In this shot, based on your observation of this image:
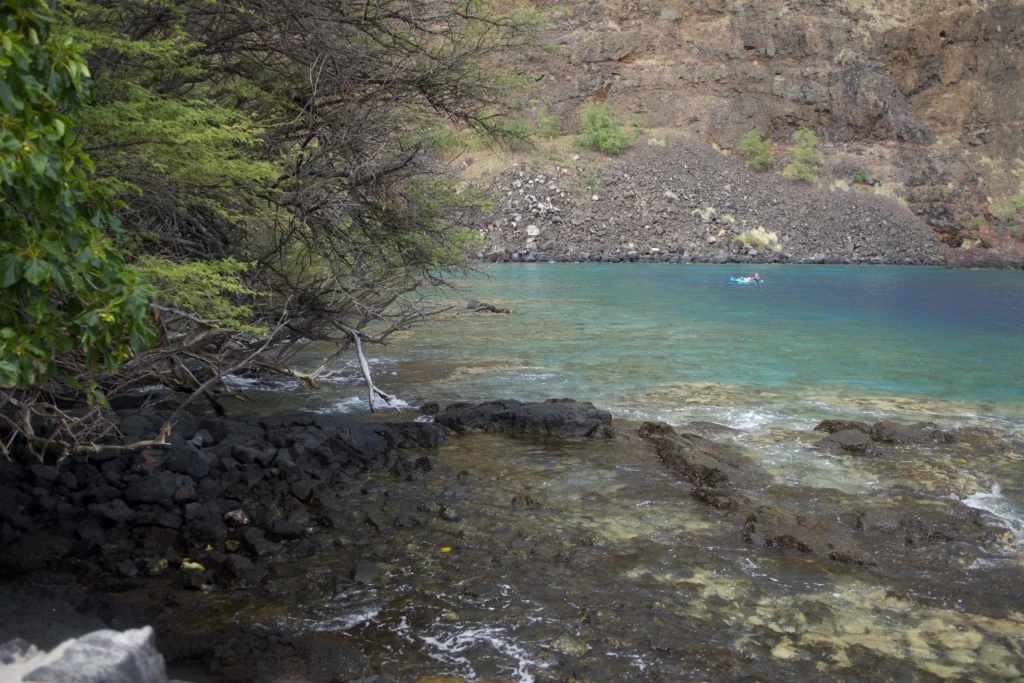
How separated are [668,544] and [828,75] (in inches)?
2544

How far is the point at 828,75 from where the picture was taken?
A: 62.2 metres

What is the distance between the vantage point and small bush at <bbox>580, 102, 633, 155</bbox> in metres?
58.6

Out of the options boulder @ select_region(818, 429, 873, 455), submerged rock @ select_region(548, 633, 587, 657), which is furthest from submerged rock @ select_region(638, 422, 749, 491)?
submerged rock @ select_region(548, 633, 587, 657)

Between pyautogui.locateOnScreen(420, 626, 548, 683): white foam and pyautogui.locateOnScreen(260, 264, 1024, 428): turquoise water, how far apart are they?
649 cm

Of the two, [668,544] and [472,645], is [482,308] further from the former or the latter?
[472,645]

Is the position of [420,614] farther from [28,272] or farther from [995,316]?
[995,316]

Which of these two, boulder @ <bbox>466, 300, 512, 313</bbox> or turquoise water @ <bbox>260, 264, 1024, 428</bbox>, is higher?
→ boulder @ <bbox>466, 300, 512, 313</bbox>

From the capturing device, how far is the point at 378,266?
991 cm

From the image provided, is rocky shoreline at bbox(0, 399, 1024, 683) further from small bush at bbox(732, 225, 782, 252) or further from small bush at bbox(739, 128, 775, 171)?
small bush at bbox(739, 128, 775, 171)

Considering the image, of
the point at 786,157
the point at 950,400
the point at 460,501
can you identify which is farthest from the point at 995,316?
the point at 786,157

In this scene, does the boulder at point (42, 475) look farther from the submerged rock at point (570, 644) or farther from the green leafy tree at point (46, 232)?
the submerged rock at point (570, 644)

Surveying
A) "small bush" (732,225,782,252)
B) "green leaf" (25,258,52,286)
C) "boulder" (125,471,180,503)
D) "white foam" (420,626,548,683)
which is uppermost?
"small bush" (732,225,782,252)

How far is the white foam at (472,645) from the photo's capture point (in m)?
4.52

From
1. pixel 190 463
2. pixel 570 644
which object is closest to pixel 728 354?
pixel 190 463
